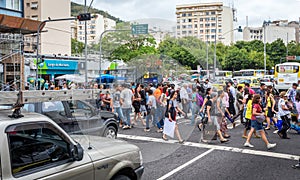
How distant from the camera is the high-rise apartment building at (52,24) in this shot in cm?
4659

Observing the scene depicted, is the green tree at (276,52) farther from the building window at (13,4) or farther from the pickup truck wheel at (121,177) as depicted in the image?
the pickup truck wheel at (121,177)

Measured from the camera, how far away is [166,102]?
518 centimetres

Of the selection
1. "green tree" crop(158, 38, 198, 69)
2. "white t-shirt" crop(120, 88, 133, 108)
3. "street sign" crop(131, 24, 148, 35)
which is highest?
"street sign" crop(131, 24, 148, 35)

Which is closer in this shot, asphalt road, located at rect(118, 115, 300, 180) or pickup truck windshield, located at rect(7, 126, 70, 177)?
pickup truck windshield, located at rect(7, 126, 70, 177)

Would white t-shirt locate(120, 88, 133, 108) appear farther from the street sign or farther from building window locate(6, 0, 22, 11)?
building window locate(6, 0, 22, 11)

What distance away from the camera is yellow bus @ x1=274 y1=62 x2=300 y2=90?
33.2 m

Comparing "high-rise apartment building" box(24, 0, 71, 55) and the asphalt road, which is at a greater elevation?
"high-rise apartment building" box(24, 0, 71, 55)

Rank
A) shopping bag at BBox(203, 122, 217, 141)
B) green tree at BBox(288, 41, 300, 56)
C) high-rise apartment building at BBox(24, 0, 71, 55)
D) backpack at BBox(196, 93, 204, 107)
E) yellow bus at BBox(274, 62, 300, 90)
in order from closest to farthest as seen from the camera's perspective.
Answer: backpack at BBox(196, 93, 204, 107), shopping bag at BBox(203, 122, 217, 141), yellow bus at BBox(274, 62, 300, 90), high-rise apartment building at BBox(24, 0, 71, 55), green tree at BBox(288, 41, 300, 56)

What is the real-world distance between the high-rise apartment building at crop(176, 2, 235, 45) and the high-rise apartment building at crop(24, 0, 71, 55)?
42.7 m

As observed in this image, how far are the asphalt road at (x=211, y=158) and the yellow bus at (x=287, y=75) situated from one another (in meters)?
25.6

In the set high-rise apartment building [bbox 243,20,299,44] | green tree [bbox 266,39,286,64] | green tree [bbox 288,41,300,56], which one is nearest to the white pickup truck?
high-rise apartment building [bbox 243,20,299,44]

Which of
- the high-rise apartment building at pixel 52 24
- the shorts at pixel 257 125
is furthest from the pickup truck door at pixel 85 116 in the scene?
the high-rise apartment building at pixel 52 24

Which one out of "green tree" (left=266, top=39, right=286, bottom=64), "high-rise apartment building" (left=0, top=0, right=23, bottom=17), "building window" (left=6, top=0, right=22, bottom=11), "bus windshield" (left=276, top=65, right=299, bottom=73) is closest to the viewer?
"high-rise apartment building" (left=0, top=0, right=23, bottom=17)

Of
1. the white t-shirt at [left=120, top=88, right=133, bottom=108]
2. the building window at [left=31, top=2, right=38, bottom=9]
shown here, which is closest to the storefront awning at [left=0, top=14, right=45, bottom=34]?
the white t-shirt at [left=120, top=88, right=133, bottom=108]
